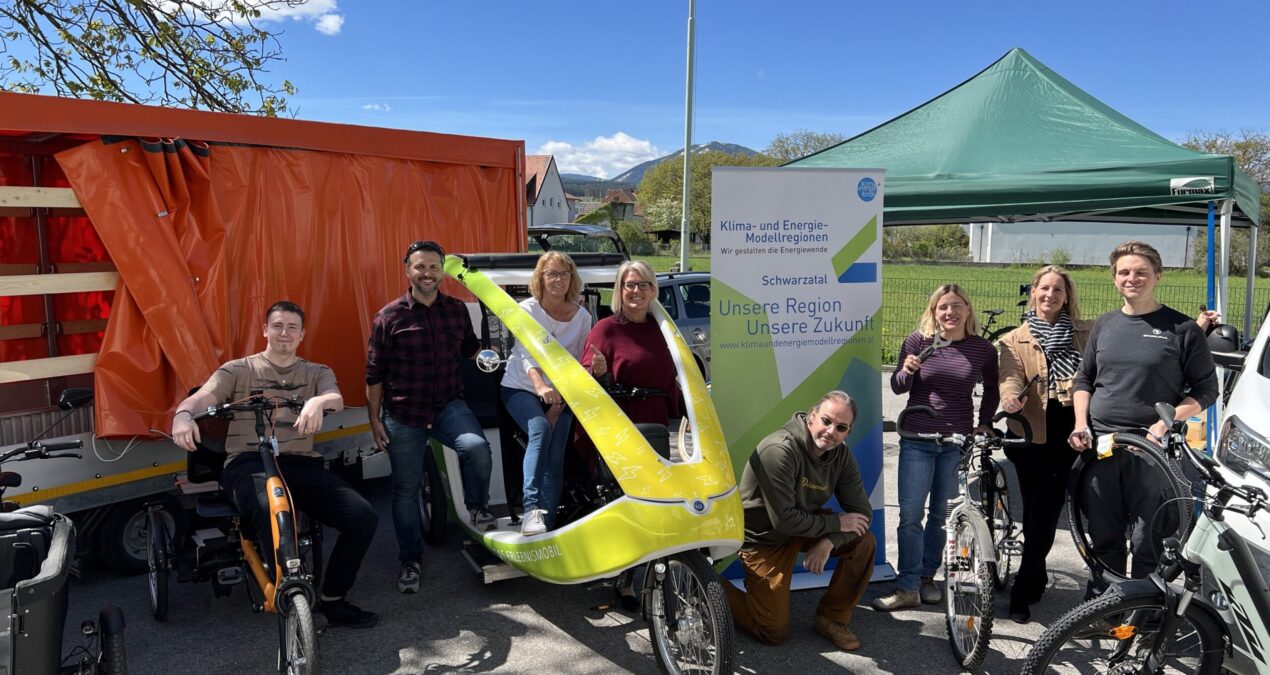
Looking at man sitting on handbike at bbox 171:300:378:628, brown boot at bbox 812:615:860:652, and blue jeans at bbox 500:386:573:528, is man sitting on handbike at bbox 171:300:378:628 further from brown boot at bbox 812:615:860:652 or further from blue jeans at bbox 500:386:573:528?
brown boot at bbox 812:615:860:652

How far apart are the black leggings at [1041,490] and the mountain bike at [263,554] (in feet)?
11.1

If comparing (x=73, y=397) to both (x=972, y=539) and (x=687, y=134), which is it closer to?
(x=972, y=539)

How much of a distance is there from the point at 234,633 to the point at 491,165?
13.1 ft

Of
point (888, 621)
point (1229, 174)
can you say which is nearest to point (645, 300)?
point (888, 621)

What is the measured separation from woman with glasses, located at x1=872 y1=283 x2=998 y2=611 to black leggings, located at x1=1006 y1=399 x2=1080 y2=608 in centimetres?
35

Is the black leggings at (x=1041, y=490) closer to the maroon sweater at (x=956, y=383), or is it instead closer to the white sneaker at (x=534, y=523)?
the maroon sweater at (x=956, y=383)

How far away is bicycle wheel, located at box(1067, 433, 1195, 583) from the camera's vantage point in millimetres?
3275

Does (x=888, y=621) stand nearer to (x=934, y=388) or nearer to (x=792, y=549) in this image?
(x=792, y=549)

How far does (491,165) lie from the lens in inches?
277

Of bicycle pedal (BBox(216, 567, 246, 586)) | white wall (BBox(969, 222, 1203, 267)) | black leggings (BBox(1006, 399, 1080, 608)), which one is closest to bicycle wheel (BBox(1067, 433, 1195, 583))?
black leggings (BBox(1006, 399, 1080, 608))

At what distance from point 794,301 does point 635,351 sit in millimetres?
936

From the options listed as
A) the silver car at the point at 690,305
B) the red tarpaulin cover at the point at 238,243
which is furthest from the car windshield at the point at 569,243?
the red tarpaulin cover at the point at 238,243

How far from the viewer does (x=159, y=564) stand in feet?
14.3

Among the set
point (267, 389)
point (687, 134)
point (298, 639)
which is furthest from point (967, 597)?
point (687, 134)
